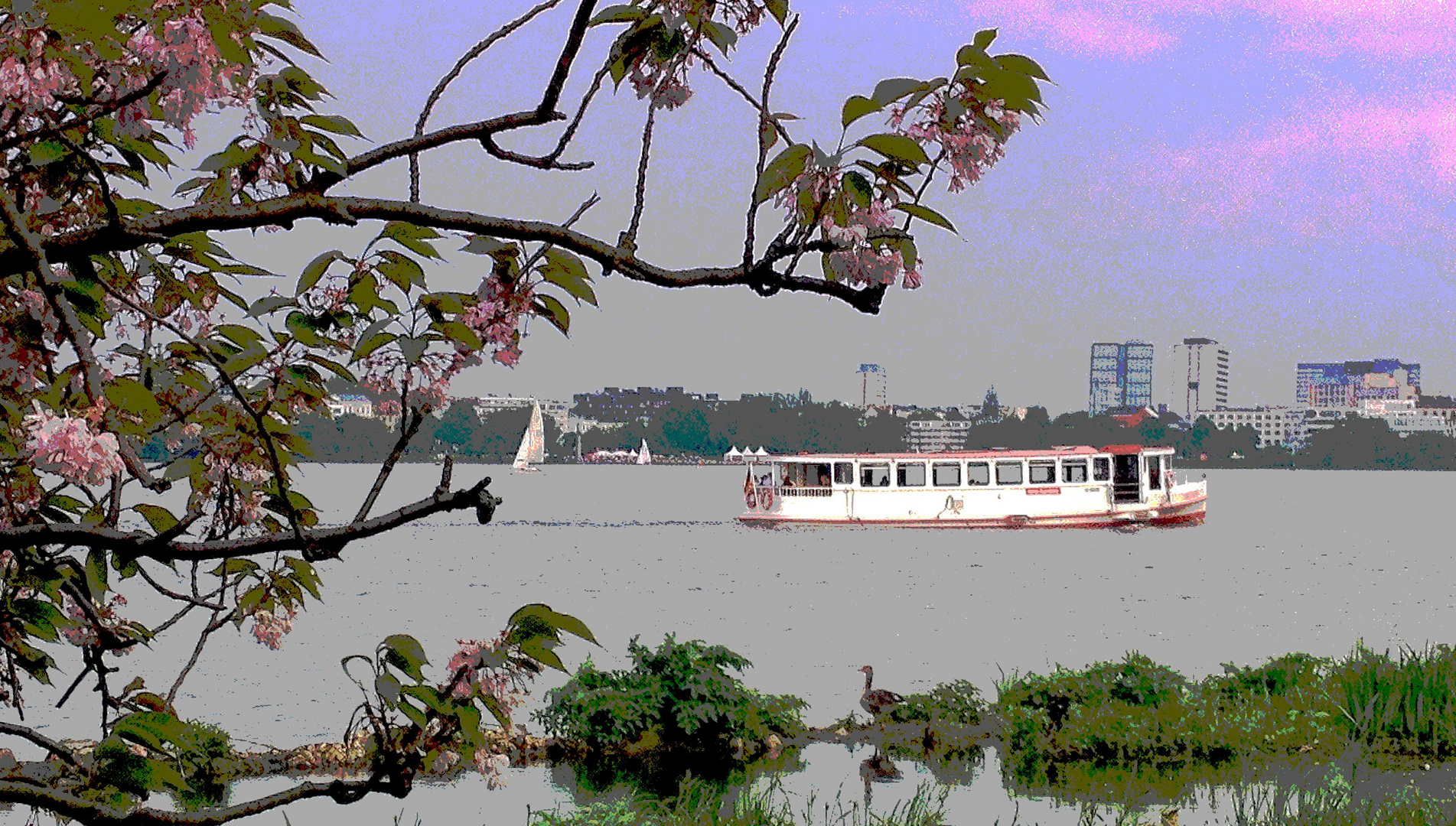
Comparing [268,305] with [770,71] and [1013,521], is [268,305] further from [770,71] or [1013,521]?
[1013,521]

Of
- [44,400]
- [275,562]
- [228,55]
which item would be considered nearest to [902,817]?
[275,562]

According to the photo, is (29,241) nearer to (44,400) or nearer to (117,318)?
(44,400)

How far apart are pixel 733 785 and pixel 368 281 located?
310 inches

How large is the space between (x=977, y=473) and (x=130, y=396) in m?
50.6

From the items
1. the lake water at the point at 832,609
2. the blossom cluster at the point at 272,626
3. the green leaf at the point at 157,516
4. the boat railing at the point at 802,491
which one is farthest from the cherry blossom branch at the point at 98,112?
the boat railing at the point at 802,491

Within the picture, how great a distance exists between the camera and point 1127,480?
5231cm

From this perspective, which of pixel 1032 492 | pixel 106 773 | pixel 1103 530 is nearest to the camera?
pixel 106 773

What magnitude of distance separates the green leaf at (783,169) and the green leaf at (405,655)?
869 mm

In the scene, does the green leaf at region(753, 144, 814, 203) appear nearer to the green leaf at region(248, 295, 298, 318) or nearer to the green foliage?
the green leaf at region(248, 295, 298, 318)

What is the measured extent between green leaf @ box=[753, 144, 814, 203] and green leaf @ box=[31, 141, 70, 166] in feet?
3.67

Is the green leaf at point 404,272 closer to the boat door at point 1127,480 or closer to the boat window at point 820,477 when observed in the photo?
the boat window at point 820,477

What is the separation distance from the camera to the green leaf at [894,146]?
196cm

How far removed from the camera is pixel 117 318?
3109 mm

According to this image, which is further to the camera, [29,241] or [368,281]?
[368,281]
